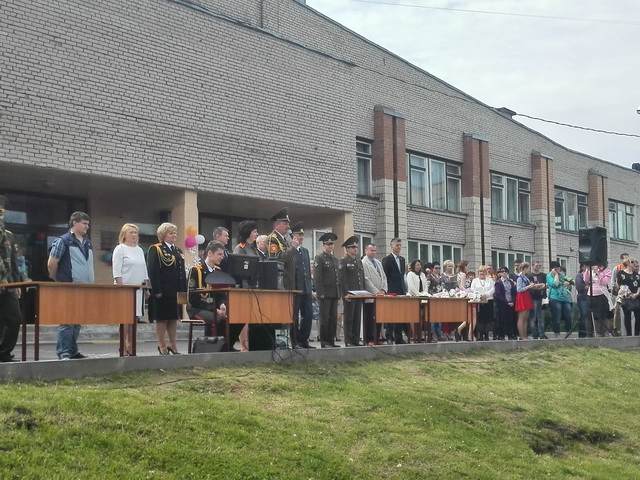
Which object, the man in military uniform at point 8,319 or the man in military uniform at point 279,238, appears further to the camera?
the man in military uniform at point 279,238

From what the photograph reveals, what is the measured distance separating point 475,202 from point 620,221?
50.0 ft

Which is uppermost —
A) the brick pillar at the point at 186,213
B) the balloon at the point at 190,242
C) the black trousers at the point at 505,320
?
the brick pillar at the point at 186,213

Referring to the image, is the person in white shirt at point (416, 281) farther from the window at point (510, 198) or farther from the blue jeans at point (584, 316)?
the window at point (510, 198)

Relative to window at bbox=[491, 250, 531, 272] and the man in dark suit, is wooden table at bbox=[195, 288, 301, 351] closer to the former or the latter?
the man in dark suit

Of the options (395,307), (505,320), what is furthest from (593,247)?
(395,307)

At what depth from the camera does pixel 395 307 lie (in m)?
15.7

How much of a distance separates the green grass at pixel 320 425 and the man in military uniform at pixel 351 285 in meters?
1.06

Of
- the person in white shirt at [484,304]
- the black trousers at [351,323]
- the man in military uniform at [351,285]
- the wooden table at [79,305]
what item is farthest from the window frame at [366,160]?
the wooden table at [79,305]

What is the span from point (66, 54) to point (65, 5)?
3.23 feet

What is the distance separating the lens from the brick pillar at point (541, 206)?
38250mm

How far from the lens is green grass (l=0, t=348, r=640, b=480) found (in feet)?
26.0

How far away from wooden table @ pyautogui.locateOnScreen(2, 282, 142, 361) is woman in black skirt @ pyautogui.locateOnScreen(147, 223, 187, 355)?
3.40ft

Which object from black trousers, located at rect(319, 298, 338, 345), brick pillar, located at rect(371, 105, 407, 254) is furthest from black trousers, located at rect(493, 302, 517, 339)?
brick pillar, located at rect(371, 105, 407, 254)

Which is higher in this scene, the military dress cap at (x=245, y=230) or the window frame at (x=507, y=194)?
the window frame at (x=507, y=194)
